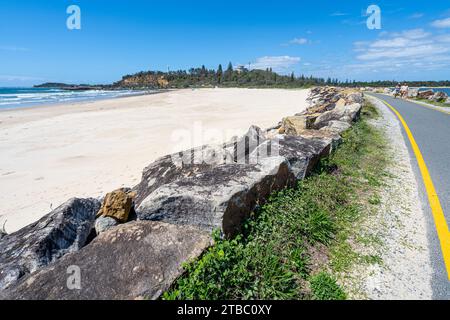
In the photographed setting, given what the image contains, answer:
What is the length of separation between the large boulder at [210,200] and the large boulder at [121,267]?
0.50ft

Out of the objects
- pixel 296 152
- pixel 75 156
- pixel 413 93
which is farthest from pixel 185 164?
pixel 413 93

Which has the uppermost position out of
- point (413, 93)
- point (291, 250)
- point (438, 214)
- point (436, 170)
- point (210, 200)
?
point (413, 93)

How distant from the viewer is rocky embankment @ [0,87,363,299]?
2221mm

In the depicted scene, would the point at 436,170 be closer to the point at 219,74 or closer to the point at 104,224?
the point at 104,224

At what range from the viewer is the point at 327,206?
384 cm

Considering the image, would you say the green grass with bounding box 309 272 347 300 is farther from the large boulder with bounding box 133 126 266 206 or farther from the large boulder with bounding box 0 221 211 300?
the large boulder with bounding box 133 126 266 206

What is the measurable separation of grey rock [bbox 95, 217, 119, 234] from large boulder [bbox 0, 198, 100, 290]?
148 mm

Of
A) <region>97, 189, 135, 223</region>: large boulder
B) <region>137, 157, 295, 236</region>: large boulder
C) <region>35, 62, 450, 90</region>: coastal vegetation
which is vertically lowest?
<region>97, 189, 135, 223</region>: large boulder

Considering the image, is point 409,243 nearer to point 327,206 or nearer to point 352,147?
point 327,206

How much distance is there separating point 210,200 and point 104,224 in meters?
1.47

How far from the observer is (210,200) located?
278cm

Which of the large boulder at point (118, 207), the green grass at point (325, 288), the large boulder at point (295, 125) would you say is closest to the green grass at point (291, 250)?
the green grass at point (325, 288)

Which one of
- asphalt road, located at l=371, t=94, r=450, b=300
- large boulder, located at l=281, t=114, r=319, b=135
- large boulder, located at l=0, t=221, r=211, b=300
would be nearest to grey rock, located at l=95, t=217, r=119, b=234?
large boulder, located at l=0, t=221, r=211, b=300
